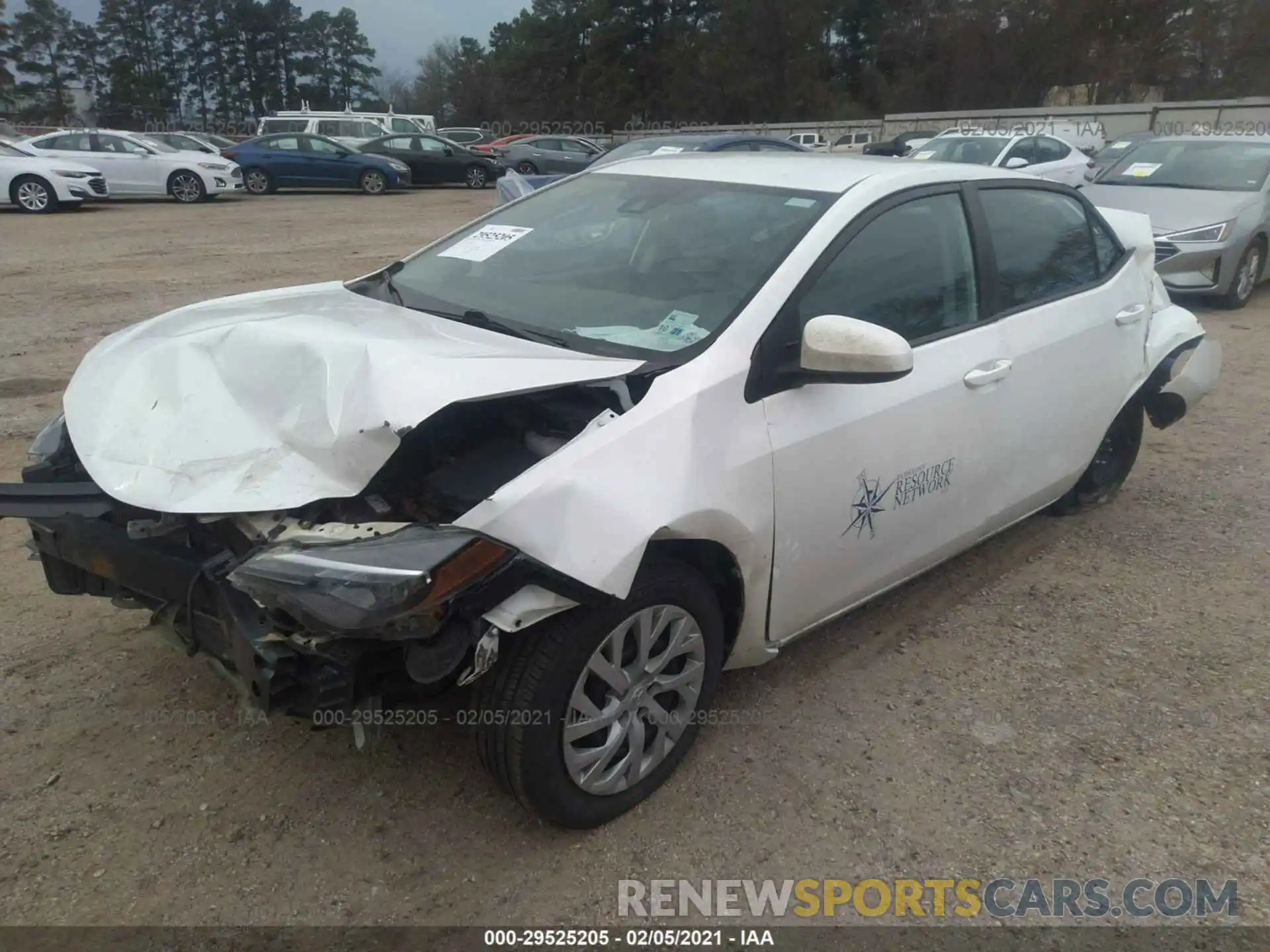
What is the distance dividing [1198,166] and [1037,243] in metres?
7.75

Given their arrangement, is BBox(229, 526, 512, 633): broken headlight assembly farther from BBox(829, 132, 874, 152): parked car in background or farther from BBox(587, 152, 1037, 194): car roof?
BBox(829, 132, 874, 152): parked car in background

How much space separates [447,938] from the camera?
2.29m

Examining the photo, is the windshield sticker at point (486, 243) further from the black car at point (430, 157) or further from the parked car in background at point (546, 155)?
the parked car in background at point (546, 155)

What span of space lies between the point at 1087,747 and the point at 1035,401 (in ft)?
4.21

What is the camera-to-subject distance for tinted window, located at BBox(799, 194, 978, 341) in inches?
118

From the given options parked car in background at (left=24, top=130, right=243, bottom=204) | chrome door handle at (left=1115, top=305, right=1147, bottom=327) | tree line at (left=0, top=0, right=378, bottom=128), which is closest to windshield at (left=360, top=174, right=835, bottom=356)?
chrome door handle at (left=1115, top=305, right=1147, bottom=327)

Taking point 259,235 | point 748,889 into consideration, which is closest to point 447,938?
point 748,889

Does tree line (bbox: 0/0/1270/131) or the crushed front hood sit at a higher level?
tree line (bbox: 0/0/1270/131)

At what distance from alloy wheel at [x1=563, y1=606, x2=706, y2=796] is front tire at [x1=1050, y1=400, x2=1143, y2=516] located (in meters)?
2.75

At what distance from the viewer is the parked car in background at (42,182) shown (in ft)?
54.5

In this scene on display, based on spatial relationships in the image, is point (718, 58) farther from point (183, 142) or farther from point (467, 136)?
point (183, 142)

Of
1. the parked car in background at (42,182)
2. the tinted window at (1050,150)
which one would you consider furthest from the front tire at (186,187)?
the tinted window at (1050,150)

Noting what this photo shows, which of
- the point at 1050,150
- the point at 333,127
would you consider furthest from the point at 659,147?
the point at 333,127

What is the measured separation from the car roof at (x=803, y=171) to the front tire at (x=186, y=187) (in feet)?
62.3
